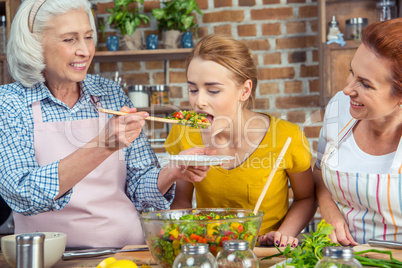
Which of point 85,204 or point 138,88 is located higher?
point 138,88

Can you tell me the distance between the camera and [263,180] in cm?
182

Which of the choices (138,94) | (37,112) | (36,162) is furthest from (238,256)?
(138,94)

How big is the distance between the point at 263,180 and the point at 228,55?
1.78 ft

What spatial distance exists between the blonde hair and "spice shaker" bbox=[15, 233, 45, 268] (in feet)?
3.72

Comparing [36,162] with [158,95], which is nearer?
[36,162]

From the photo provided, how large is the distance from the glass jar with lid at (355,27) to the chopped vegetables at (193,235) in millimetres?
2117

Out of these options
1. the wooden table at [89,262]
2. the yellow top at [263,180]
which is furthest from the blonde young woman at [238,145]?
the wooden table at [89,262]

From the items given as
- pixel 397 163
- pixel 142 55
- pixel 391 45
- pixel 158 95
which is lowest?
pixel 397 163

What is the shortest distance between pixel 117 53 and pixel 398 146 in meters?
2.06

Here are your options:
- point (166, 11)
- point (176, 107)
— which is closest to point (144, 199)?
point (176, 107)

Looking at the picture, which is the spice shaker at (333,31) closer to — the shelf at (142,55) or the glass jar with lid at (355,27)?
the glass jar with lid at (355,27)

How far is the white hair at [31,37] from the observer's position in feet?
5.68

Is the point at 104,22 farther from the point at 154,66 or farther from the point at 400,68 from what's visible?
the point at 400,68

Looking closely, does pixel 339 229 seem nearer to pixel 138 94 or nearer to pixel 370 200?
pixel 370 200
